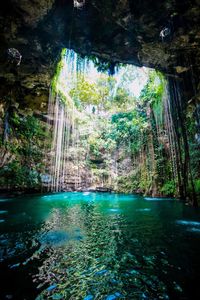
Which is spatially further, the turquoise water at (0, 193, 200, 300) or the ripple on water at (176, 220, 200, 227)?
the ripple on water at (176, 220, 200, 227)

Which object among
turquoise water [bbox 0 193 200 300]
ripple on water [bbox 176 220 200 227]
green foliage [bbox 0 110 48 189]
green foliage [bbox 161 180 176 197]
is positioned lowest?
turquoise water [bbox 0 193 200 300]

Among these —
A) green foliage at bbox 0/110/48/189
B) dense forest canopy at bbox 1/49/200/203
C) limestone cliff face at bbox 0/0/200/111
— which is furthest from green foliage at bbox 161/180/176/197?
green foliage at bbox 0/110/48/189

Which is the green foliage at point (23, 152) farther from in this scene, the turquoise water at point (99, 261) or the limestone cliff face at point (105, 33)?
the turquoise water at point (99, 261)

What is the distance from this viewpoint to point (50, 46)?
7082 millimetres

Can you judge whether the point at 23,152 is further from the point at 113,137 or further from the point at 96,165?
the point at 113,137

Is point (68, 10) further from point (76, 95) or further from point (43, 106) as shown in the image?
point (76, 95)

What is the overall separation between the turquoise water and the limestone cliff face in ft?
18.4

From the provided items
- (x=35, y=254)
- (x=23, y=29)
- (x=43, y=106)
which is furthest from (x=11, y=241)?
(x=43, y=106)

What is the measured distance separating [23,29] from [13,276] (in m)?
6.67

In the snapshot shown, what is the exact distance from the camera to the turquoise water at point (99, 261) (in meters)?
2.08

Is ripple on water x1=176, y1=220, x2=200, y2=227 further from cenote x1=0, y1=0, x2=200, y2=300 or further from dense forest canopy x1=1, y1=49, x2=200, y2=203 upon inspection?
dense forest canopy x1=1, y1=49, x2=200, y2=203

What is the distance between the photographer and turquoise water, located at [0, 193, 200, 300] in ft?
6.82

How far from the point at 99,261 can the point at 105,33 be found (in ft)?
21.3

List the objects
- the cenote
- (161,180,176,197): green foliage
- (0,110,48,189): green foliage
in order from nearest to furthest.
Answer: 1. the cenote
2. (161,180,176,197): green foliage
3. (0,110,48,189): green foliage
